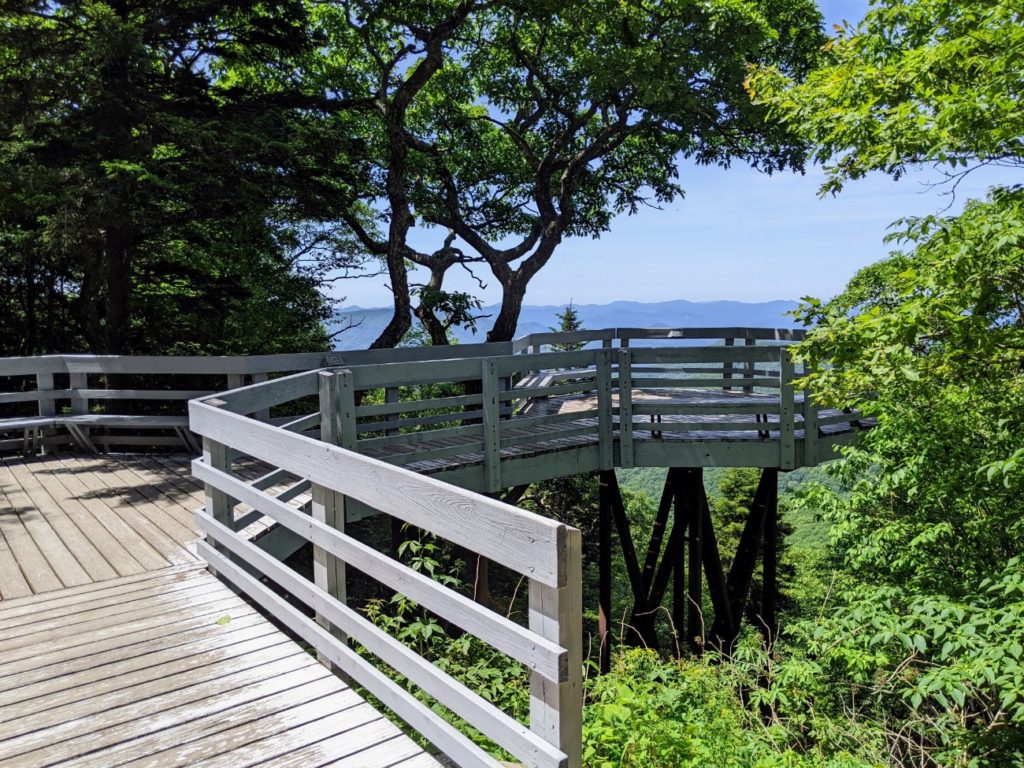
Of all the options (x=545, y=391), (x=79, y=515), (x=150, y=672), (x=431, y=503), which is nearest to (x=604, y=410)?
(x=545, y=391)

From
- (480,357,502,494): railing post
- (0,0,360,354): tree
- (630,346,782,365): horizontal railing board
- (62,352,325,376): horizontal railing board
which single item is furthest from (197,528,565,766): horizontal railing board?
(0,0,360,354): tree

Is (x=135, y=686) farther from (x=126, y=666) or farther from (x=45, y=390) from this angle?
(x=45, y=390)

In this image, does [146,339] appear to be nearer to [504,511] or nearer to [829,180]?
[829,180]


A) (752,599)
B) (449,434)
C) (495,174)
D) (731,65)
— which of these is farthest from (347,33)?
(752,599)

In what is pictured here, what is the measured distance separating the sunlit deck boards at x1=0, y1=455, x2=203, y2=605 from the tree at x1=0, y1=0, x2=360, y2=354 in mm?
A: 4020

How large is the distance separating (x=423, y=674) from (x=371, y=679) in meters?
0.43

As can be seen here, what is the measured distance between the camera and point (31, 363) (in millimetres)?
8820

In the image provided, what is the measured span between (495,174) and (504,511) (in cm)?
1704

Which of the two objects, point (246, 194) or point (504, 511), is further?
point (246, 194)

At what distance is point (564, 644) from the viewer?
2.16m

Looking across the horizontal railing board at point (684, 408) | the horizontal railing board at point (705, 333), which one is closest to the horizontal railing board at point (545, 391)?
the horizontal railing board at point (684, 408)

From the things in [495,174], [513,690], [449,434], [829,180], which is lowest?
[513,690]

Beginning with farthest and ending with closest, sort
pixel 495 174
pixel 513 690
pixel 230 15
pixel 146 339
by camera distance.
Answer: pixel 495 174 → pixel 146 339 → pixel 230 15 → pixel 513 690

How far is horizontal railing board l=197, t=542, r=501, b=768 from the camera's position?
2512 millimetres
